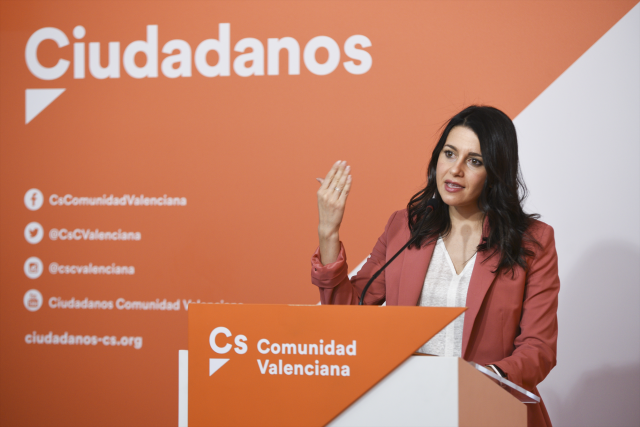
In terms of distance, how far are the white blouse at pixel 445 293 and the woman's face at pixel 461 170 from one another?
0.56ft

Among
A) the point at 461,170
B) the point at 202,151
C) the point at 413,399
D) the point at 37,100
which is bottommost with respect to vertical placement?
the point at 413,399

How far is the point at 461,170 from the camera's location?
5.07ft

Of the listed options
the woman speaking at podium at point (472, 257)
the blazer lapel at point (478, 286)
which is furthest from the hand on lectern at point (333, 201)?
the blazer lapel at point (478, 286)

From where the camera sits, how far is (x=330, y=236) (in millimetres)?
1427

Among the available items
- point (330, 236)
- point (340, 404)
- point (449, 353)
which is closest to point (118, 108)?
point (330, 236)

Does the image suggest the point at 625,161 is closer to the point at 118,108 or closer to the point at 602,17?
the point at 602,17

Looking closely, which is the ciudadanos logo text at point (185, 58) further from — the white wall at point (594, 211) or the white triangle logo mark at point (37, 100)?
the white wall at point (594, 211)

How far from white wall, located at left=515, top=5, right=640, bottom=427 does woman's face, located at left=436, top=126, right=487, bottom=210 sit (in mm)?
1010

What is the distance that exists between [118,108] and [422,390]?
2.38 m

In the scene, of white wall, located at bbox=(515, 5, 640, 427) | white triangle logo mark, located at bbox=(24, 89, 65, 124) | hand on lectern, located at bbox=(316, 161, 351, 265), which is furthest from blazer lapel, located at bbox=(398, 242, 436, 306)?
white triangle logo mark, located at bbox=(24, 89, 65, 124)

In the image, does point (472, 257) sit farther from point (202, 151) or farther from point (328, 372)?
point (202, 151)

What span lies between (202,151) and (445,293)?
5.23 feet

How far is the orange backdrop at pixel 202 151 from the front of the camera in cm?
250

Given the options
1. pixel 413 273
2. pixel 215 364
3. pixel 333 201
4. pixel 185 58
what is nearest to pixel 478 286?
pixel 413 273
